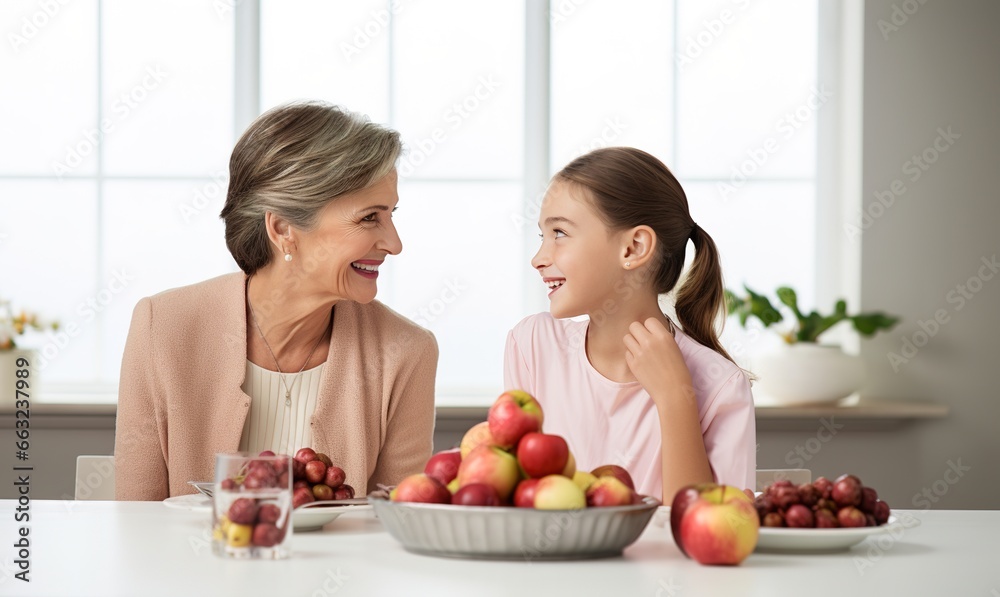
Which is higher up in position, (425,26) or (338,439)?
(425,26)

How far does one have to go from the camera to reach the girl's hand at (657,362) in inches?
66.4

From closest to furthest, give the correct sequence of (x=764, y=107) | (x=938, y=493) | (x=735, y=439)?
(x=735, y=439) → (x=938, y=493) → (x=764, y=107)

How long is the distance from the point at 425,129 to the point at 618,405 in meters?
1.83

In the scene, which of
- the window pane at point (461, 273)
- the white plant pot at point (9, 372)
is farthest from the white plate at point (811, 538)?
the white plant pot at point (9, 372)

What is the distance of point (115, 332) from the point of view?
343cm

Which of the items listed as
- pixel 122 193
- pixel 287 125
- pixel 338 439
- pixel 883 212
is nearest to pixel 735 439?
pixel 338 439

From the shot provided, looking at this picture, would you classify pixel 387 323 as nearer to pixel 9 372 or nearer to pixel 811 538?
pixel 811 538

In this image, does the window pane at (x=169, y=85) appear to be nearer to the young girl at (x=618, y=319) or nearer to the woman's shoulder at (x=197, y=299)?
the woman's shoulder at (x=197, y=299)

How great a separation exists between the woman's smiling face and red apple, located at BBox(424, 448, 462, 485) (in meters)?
0.89

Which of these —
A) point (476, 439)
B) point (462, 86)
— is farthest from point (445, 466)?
point (462, 86)

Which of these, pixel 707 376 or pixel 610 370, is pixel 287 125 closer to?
pixel 610 370

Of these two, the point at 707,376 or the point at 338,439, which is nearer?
the point at 707,376

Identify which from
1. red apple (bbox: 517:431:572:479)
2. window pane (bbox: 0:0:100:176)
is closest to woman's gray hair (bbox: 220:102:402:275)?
red apple (bbox: 517:431:572:479)

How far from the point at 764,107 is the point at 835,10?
417 millimetres
